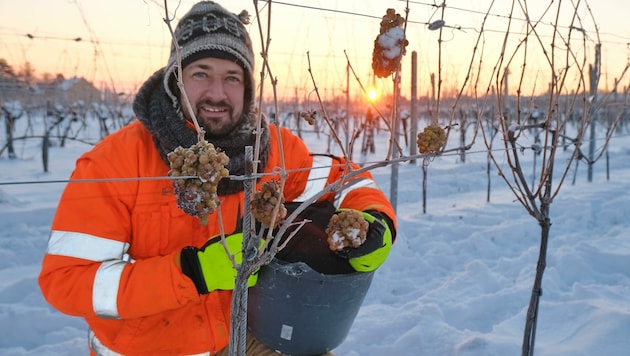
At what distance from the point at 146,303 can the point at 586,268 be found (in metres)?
3.53

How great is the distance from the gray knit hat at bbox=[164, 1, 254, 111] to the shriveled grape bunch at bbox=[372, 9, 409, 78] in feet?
2.75

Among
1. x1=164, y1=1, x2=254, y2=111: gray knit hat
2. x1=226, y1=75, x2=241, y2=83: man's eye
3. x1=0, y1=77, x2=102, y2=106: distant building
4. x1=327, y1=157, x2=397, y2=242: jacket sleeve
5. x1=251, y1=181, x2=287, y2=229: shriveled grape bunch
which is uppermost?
x1=0, y1=77, x2=102, y2=106: distant building

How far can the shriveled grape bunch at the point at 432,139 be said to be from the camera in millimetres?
1094

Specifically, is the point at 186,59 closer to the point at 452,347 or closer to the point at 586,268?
the point at 452,347

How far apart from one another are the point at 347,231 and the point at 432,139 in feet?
0.98

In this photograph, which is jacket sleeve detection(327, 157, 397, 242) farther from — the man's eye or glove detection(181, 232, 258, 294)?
glove detection(181, 232, 258, 294)

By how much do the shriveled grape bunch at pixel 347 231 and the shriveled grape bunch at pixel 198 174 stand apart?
428mm

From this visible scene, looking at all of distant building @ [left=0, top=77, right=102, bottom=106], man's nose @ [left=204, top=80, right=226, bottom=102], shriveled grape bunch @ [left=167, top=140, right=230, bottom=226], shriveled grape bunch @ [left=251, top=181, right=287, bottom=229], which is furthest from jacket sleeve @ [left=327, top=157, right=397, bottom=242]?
distant building @ [left=0, top=77, right=102, bottom=106]

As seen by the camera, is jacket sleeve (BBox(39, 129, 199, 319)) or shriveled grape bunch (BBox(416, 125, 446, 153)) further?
jacket sleeve (BBox(39, 129, 199, 319))

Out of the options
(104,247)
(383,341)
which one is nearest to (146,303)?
(104,247)

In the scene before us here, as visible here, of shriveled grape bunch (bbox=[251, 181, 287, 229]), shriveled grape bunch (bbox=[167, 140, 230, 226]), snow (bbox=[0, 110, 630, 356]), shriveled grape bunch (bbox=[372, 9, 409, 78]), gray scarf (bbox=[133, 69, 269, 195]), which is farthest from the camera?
snow (bbox=[0, 110, 630, 356])

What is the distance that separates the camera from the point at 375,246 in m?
1.37

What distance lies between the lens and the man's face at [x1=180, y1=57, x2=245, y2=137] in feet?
5.91

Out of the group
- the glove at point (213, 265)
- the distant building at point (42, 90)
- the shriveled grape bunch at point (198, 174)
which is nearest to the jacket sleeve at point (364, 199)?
the glove at point (213, 265)
